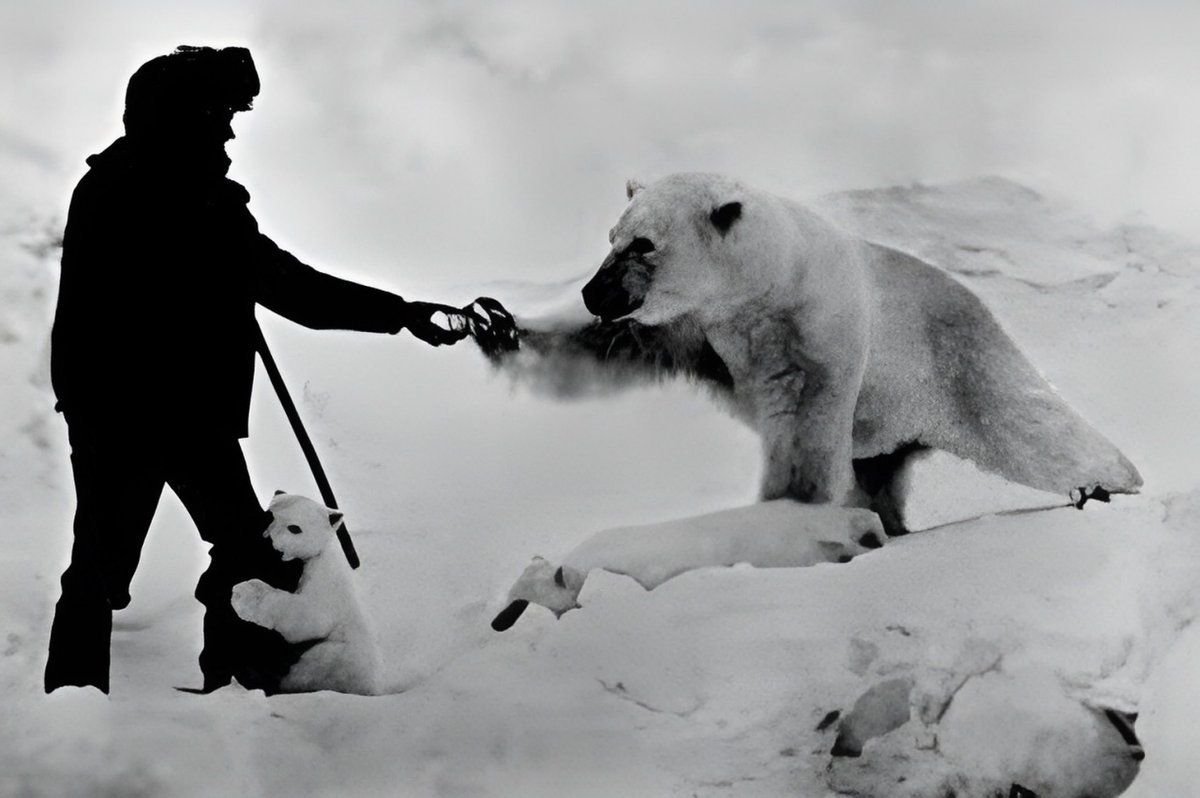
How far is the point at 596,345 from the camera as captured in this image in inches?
163

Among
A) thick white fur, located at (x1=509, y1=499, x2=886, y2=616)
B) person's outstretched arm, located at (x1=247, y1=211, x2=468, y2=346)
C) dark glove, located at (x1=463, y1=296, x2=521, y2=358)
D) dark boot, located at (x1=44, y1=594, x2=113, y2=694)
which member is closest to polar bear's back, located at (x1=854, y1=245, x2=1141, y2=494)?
thick white fur, located at (x1=509, y1=499, x2=886, y2=616)

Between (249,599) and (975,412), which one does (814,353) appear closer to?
(975,412)

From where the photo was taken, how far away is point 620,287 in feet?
13.2

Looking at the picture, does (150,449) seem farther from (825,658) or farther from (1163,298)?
(1163,298)

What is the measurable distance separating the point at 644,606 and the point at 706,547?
0.87ft

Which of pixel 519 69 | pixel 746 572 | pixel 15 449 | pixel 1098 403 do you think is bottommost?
pixel 746 572

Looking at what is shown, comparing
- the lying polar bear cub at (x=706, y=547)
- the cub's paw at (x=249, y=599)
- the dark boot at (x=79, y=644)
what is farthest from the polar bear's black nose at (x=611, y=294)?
the dark boot at (x=79, y=644)

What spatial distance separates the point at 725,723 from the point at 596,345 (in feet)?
4.08

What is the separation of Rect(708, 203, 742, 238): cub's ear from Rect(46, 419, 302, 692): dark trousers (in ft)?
5.36

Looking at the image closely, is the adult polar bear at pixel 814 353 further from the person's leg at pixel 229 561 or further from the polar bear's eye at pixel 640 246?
the person's leg at pixel 229 561

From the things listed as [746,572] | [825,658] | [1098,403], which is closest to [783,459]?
[746,572]

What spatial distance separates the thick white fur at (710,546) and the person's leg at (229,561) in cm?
72

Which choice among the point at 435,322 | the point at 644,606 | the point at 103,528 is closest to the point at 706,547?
the point at 644,606

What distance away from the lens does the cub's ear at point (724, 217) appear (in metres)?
4.09
